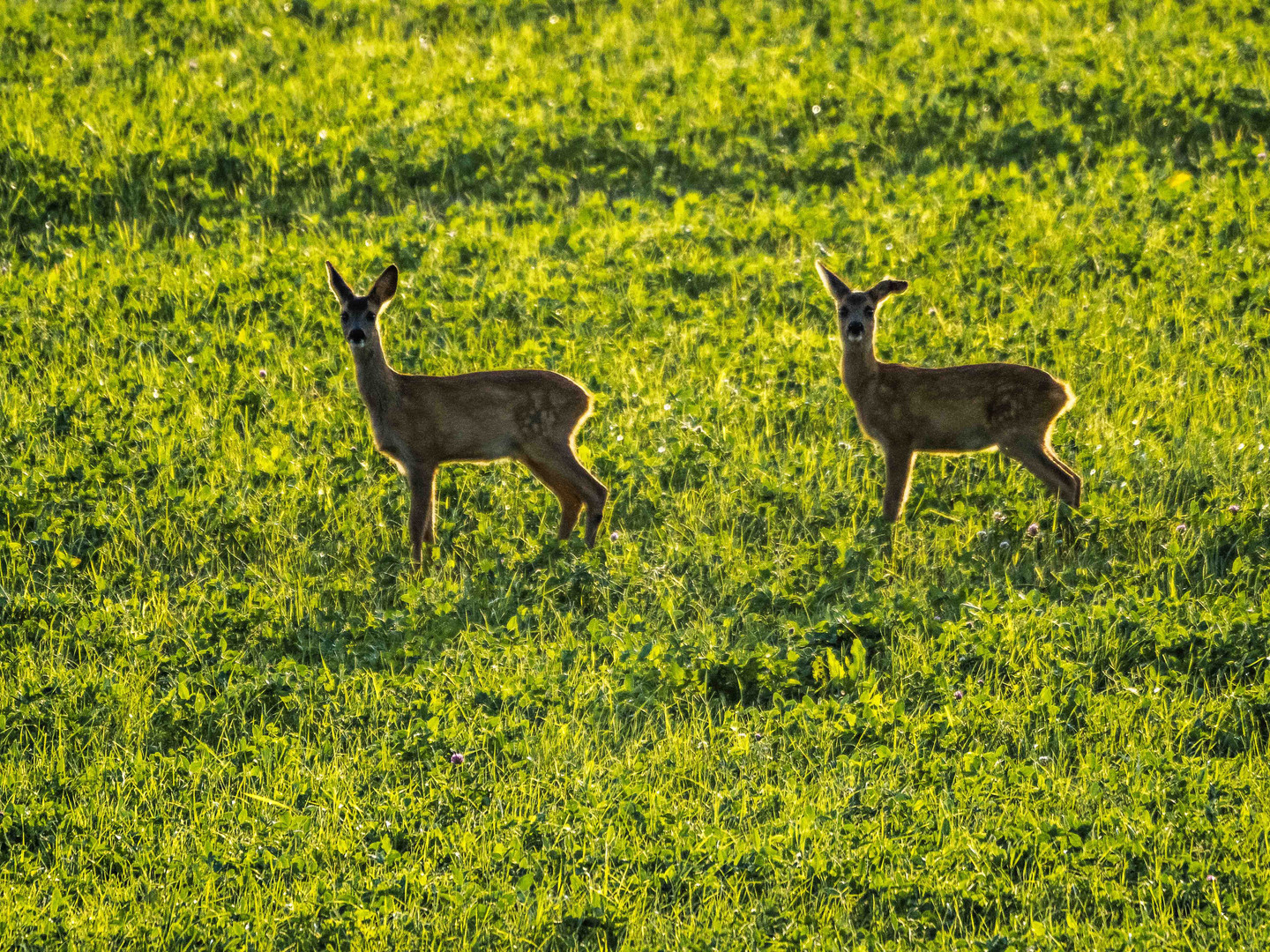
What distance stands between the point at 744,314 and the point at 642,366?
3.51ft

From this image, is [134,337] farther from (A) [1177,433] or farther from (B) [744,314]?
(A) [1177,433]

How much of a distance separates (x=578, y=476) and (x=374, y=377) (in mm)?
1173

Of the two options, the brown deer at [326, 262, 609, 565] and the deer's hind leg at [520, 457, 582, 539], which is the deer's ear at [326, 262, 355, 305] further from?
the deer's hind leg at [520, 457, 582, 539]

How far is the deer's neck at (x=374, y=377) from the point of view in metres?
7.94

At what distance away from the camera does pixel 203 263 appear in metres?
11.3

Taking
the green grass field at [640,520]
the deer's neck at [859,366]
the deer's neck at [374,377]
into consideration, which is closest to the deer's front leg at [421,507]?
the green grass field at [640,520]

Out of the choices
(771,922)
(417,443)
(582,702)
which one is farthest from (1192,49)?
(771,922)

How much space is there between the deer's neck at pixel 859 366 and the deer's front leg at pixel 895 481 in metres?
0.41

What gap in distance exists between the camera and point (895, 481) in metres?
8.01

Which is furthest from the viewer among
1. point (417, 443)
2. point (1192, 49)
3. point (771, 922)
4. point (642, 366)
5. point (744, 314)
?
point (1192, 49)

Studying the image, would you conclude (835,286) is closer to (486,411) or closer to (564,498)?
(564,498)

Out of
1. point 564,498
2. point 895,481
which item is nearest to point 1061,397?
point 895,481

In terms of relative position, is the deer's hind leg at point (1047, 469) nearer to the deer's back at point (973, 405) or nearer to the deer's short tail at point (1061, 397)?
the deer's back at point (973, 405)

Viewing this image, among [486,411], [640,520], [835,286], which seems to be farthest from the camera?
[835,286]
